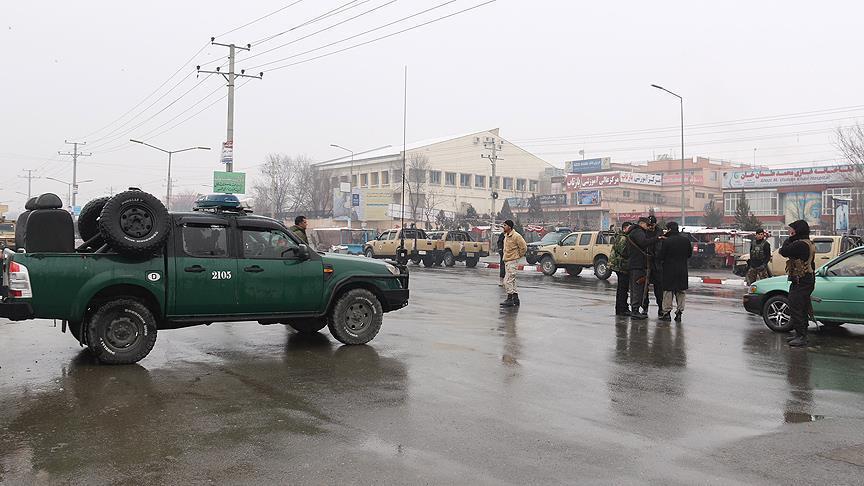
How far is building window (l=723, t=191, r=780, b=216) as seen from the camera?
65.3 metres

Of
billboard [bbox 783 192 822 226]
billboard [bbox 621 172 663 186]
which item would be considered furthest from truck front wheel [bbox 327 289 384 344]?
billboard [bbox 621 172 663 186]

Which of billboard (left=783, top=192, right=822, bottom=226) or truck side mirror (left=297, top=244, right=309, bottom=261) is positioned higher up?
billboard (left=783, top=192, right=822, bottom=226)

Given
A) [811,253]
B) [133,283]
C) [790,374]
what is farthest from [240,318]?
[811,253]

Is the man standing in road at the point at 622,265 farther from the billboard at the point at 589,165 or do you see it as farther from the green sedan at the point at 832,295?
the billboard at the point at 589,165

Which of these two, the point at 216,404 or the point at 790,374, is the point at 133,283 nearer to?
the point at 216,404

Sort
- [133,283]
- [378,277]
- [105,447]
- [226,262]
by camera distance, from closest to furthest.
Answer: [105,447], [133,283], [226,262], [378,277]

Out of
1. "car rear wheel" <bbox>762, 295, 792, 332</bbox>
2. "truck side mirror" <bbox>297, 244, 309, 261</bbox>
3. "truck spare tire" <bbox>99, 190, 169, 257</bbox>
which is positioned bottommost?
"car rear wheel" <bbox>762, 295, 792, 332</bbox>

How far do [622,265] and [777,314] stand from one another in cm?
274

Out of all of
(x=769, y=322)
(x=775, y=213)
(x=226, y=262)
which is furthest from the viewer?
(x=775, y=213)

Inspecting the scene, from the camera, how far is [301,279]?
30.8 ft

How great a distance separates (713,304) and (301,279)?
35.9ft

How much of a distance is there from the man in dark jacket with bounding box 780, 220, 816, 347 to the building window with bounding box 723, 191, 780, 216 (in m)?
58.9

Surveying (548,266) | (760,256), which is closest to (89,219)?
(760,256)

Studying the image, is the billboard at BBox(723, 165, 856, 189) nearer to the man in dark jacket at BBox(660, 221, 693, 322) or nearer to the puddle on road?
the man in dark jacket at BBox(660, 221, 693, 322)
